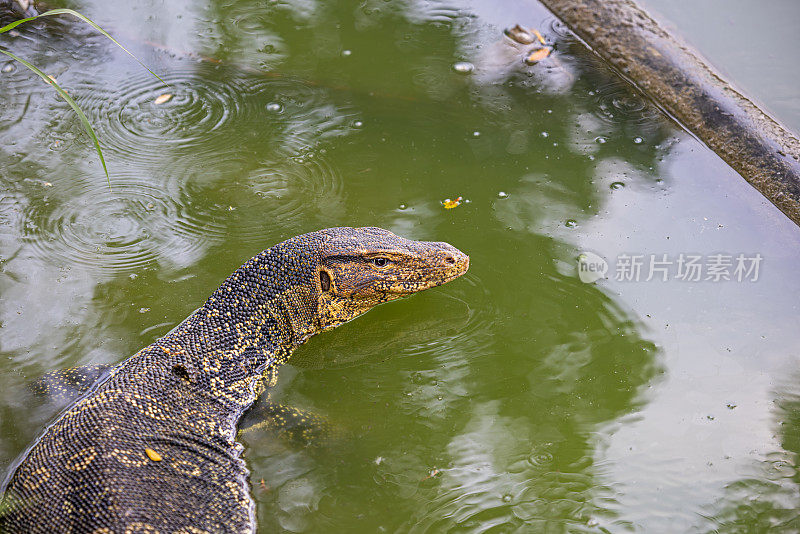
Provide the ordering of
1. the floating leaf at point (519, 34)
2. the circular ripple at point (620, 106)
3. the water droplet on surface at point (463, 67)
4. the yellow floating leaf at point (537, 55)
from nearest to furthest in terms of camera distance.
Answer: the circular ripple at point (620, 106) → the water droplet on surface at point (463, 67) → the yellow floating leaf at point (537, 55) → the floating leaf at point (519, 34)

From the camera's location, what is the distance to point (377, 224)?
5695mm

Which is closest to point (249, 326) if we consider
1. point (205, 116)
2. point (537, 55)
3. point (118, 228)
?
point (118, 228)

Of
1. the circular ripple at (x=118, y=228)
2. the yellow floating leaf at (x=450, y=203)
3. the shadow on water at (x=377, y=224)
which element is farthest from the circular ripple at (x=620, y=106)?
the circular ripple at (x=118, y=228)

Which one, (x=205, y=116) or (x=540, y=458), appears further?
(x=205, y=116)

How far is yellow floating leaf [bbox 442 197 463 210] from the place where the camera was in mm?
5885

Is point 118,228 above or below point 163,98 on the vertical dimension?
below

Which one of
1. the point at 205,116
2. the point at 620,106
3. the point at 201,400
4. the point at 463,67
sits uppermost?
the point at 620,106

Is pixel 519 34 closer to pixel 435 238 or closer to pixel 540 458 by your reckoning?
pixel 435 238

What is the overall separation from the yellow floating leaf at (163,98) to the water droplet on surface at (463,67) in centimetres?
293

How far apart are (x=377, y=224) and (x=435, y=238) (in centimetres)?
49

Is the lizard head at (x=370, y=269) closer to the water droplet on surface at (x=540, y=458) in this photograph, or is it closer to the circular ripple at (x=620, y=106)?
the water droplet on surface at (x=540, y=458)

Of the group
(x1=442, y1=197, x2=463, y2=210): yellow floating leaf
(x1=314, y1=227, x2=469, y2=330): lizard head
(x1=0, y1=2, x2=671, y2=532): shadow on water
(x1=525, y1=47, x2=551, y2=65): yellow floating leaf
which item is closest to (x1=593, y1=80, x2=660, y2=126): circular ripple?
(x1=0, y1=2, x2=671, y2=532): shadow on water

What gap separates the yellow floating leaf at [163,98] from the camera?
272 inches

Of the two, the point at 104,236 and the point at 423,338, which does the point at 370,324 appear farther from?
the point at 104,236
